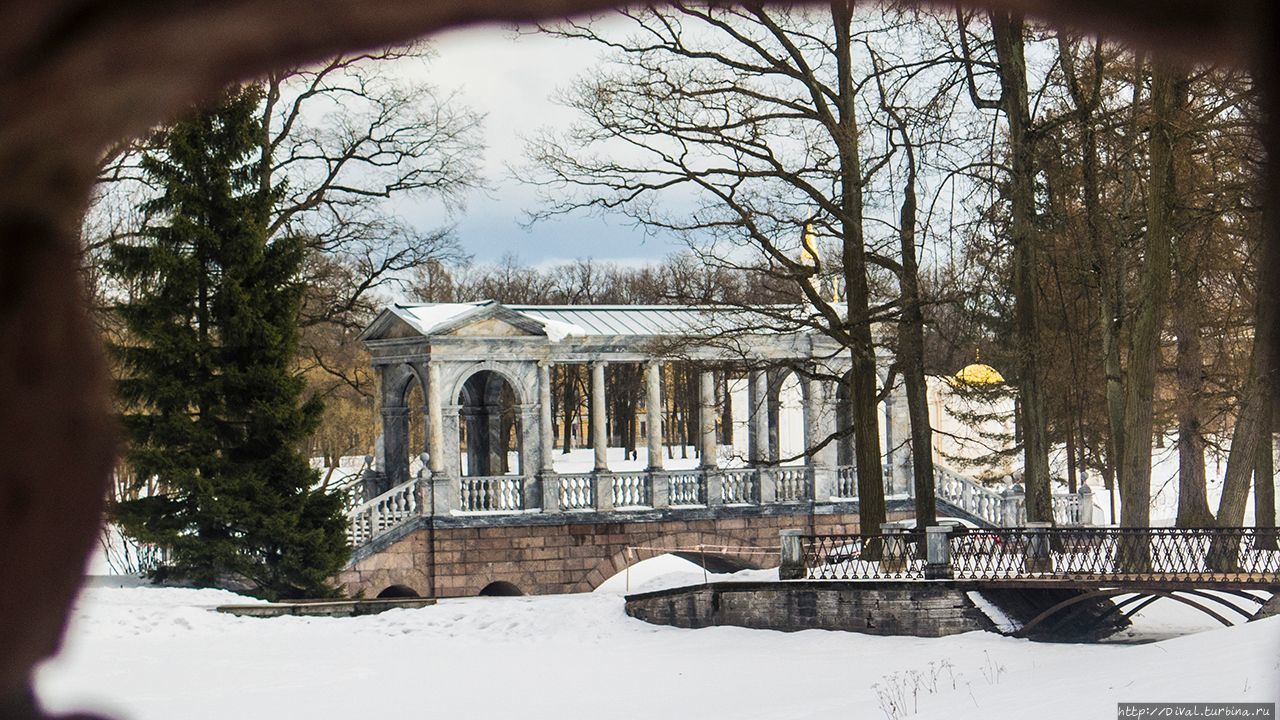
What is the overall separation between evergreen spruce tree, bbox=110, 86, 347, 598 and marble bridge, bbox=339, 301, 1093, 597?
420 cm

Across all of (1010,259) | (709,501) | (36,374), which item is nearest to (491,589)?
(709,501)

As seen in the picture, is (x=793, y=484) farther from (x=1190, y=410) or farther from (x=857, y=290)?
(x=857, y=290)

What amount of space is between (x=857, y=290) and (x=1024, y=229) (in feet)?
9.25

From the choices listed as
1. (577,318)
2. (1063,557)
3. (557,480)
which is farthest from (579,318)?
(1063,557)

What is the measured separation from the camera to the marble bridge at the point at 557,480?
30.6m

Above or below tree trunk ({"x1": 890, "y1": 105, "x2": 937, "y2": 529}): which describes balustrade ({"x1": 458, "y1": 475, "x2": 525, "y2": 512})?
below

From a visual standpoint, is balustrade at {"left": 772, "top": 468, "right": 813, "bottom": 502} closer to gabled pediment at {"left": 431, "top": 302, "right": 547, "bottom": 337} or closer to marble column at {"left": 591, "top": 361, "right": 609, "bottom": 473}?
marble column at {"left": 591, "top": 361, "right": 609, "bottom": 473}

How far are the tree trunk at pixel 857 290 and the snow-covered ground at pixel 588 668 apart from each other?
308 centimetres

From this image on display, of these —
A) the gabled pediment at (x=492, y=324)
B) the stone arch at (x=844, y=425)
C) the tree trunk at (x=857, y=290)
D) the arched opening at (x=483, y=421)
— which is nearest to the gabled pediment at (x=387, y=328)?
the gabled pediment at (x=492, y=324)

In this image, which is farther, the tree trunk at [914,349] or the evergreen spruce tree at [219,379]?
the evergreen spruce tree at [219,379]

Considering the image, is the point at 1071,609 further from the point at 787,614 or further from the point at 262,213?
the point at 262,213

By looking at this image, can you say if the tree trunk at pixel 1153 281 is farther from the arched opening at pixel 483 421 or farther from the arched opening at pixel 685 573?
the arched opening at pixel 483 421

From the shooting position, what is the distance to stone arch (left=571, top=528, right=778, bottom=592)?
32.0 meters

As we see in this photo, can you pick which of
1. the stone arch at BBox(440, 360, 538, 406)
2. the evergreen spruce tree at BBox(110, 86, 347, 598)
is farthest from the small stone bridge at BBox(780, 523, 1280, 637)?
the stone arch at BBox(440, 360, 538, 406)
